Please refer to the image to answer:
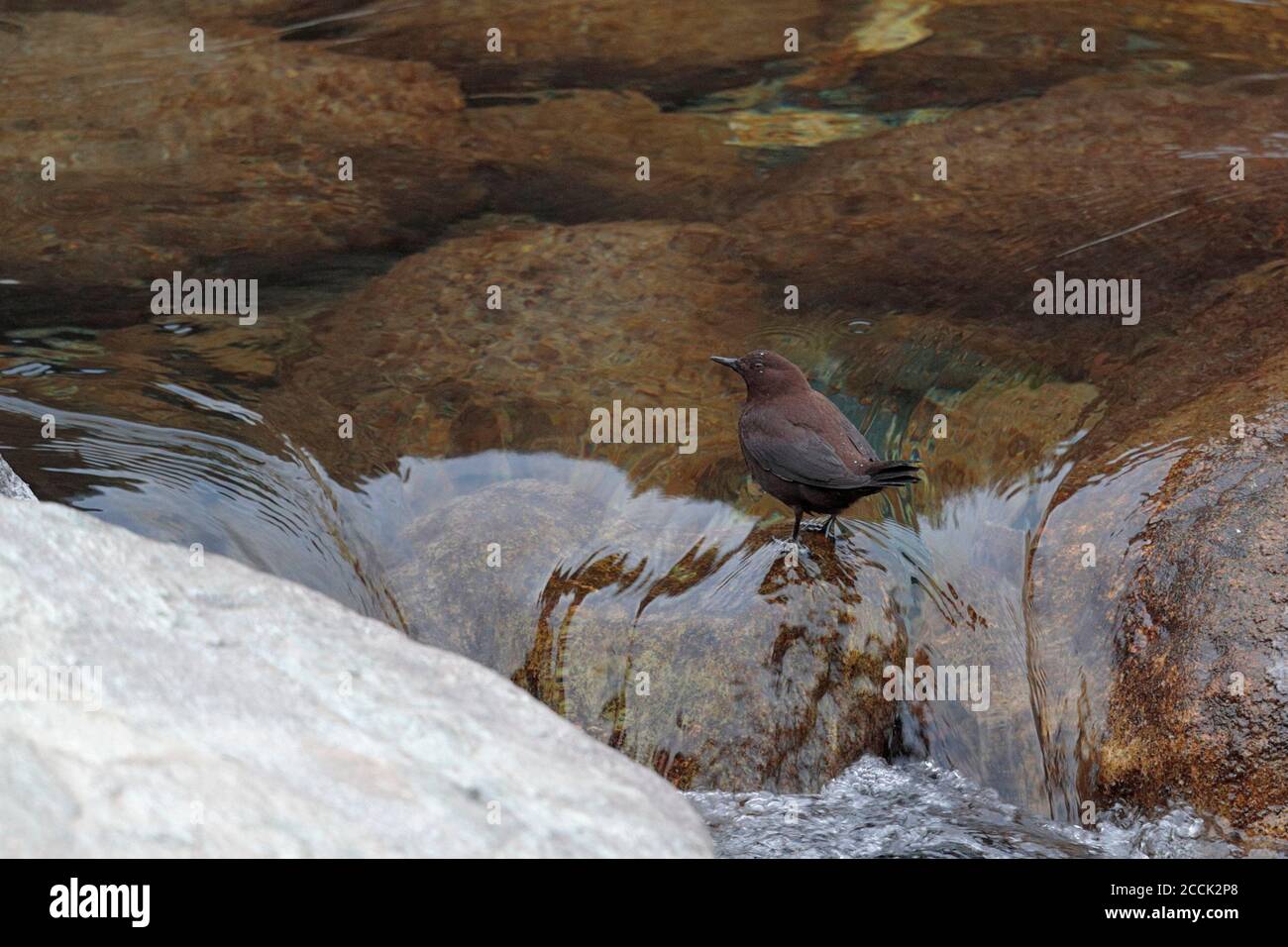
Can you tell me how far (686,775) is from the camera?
5059 millimetres

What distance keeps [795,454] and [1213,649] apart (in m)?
1.76

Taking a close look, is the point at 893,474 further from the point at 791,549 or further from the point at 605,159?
the point at 605,159

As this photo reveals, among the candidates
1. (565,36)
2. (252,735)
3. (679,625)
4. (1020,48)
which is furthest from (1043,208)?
(252,735)

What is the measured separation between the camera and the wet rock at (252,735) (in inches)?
105

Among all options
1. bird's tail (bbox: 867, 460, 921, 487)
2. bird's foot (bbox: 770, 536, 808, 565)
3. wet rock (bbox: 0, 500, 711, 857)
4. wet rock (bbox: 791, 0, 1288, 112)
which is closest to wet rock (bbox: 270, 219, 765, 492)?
bird's foot (bbox: 770, 536, 808, 565)

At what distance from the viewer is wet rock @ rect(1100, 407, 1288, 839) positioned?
452 cm

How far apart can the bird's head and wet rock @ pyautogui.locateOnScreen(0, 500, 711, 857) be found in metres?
2.90

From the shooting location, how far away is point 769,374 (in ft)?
19.6

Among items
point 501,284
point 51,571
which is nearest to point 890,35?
point 501,284

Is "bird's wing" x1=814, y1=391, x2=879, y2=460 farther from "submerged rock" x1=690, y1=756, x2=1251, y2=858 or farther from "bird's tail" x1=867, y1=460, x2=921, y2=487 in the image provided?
"submerged rock" x1=690, y1=756, x2=1251, y2=858

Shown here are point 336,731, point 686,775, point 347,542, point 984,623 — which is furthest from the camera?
point 347,542

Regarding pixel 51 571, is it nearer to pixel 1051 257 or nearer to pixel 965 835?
pixel 965 835

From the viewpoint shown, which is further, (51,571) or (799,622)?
(799,622)

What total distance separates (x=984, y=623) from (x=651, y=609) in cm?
138
